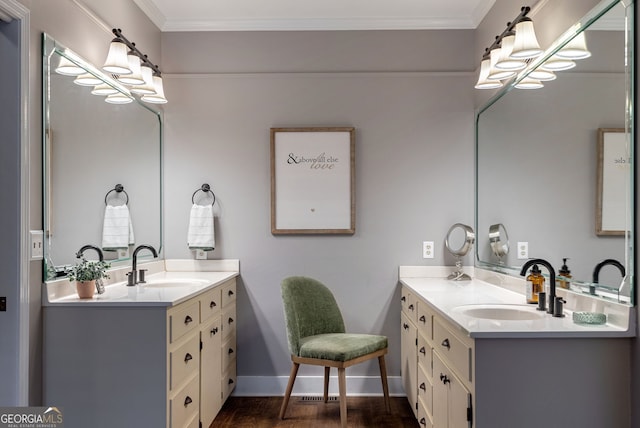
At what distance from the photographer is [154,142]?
3.43 meters

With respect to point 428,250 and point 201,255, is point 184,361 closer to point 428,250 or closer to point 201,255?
point 201,255

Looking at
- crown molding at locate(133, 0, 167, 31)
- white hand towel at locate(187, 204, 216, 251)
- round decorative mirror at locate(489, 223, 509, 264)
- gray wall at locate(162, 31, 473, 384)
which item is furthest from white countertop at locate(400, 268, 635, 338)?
crown molding at locate(133, 0, 167, 31)

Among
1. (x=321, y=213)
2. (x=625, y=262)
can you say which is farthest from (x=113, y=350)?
(x=625, y=262)

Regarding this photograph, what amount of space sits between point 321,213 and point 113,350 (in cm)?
174

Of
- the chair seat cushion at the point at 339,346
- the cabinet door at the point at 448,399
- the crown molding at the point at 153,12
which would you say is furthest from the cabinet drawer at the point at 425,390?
the crown molding at the point at 153,12

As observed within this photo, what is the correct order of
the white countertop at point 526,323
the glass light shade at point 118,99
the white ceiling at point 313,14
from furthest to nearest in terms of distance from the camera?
1. the white ceiling at point 313,14
2. the glass light shade at point 118,99
3. the white countertop at point 526,323

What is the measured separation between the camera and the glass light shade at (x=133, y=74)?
2811 millimetres

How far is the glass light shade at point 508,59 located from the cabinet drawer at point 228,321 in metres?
2.12

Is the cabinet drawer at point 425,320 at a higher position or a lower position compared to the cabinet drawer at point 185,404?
higher

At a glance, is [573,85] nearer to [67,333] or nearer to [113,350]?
[113,350]

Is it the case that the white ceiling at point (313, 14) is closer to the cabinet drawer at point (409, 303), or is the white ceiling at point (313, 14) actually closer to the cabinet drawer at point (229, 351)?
the cabinet drawer at point (409, 303)

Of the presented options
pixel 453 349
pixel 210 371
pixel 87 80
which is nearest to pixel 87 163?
pixel 87 80

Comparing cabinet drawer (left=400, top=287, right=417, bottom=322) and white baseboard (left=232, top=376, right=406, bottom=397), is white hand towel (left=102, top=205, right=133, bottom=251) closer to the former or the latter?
white baseboard (left=232, top=376, right=406, bottom=397)

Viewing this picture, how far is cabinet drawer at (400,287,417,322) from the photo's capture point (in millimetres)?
2990
